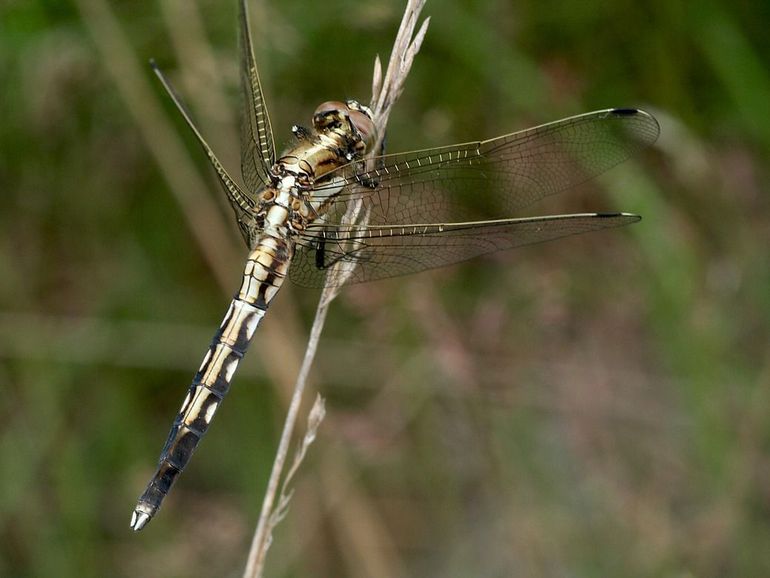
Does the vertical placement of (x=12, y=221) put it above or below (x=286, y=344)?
above

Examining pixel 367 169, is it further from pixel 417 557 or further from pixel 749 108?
pixel 417 557

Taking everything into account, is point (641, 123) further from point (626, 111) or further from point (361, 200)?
point (361, 200)

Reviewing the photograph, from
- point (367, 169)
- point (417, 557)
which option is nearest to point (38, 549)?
point (417, 557)

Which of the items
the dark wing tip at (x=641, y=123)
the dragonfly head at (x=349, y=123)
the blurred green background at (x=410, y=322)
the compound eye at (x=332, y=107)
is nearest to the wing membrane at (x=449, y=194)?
the dark wing tip at (x=641, y=123)

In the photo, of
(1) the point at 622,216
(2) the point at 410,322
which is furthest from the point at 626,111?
(2) the point at 410,322

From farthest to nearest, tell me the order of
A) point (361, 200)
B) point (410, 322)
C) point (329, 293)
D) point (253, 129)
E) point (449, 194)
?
point (410, 322) → point (253, 129) → point (449, 194) → point (361, 200) → point (329, 293)

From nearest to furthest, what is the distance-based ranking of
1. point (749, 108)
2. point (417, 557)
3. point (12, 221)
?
point (749, 108) → point (12, 221) → point (417, 557)

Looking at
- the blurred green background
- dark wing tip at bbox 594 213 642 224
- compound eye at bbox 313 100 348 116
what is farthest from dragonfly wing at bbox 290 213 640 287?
the blurred green background
